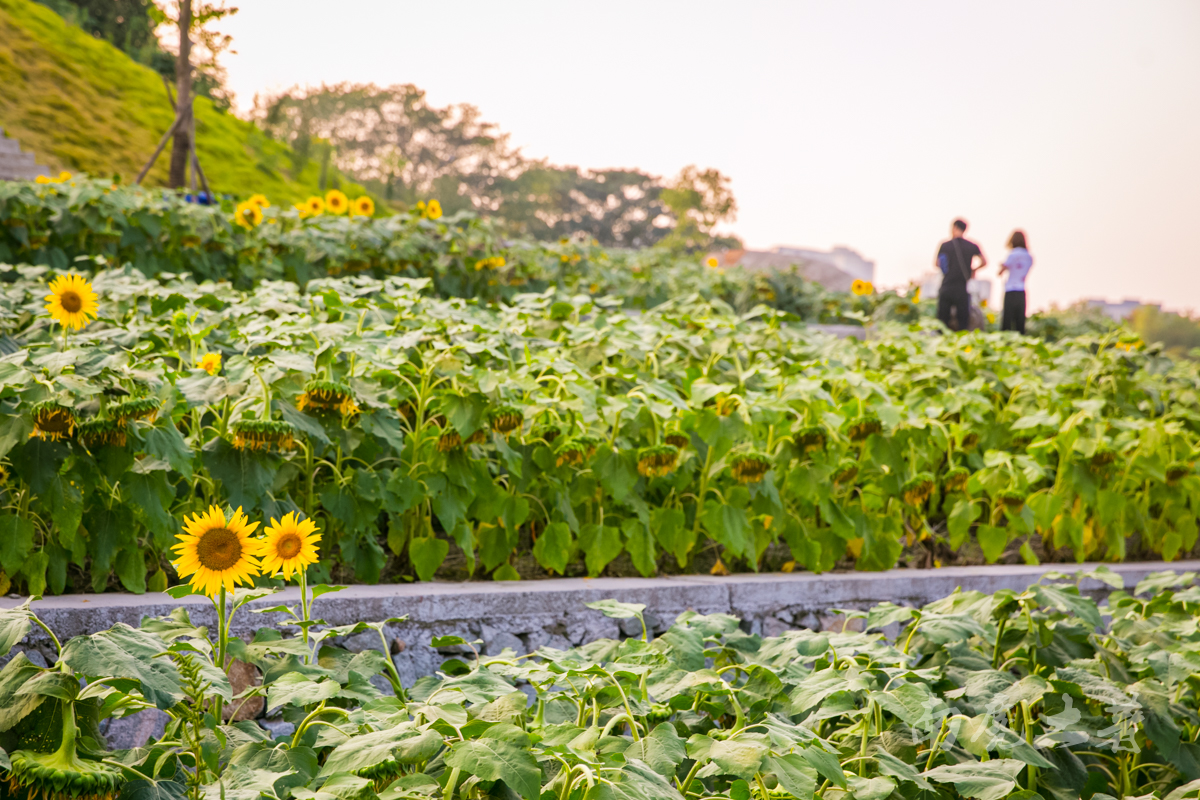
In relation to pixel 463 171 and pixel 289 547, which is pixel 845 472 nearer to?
pixel 289 547

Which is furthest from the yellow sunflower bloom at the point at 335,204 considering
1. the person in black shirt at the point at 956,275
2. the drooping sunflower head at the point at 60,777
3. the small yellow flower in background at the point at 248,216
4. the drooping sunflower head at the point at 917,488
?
the drooping sunflower head at the point at 60,777

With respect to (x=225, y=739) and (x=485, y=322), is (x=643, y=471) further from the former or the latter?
(x=225, y=739)

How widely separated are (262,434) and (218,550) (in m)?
0.80

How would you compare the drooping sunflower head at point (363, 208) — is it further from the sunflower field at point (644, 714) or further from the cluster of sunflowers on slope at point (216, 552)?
the cluster of sunflowers on slope at point (216, 552)

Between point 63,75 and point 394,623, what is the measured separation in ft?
75.5

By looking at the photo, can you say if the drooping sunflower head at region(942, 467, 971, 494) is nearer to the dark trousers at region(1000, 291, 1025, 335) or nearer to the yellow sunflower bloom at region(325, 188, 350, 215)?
the yellow sunflower bloom at region(325, 188, 350, 215)

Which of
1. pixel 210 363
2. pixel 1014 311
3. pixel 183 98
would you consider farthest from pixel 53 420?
pixel 1014 311

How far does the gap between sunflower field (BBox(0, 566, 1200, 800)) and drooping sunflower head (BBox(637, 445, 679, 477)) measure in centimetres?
71

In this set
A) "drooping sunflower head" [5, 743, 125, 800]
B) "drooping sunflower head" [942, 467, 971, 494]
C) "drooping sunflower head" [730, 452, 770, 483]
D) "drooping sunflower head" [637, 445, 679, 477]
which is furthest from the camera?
"drooping sunflower head" [942, 467, 971, 494]

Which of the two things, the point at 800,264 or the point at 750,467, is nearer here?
the point at 750,467

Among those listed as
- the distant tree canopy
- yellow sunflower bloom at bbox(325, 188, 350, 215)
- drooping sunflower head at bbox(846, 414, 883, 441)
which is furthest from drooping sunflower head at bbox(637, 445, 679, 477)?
the distant tree canopy

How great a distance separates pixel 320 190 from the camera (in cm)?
2366

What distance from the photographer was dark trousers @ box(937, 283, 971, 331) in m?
8.71

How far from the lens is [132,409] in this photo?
2059mm
